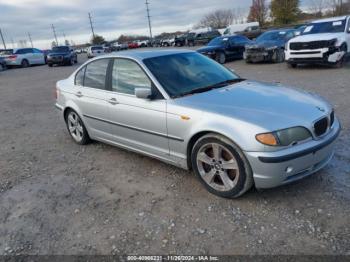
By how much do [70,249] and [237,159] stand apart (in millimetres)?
1816

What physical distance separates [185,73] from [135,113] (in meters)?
0.86

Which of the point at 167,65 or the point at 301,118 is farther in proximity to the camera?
the point at 167,65

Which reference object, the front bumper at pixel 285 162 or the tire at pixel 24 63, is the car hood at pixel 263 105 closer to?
the front bumper at pixel 285 162

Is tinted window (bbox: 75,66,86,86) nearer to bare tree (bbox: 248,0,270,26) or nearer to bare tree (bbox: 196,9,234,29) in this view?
bare tree (bbox: 248,0,270,26)

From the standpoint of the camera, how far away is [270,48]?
14.7 metres

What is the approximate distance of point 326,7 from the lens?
191ft

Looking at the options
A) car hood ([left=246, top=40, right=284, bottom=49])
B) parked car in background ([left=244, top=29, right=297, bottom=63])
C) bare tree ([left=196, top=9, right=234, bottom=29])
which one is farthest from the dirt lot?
bare tree ([left=196, top=9, right=234, bottom=29])

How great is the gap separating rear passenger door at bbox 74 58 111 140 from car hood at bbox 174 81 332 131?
1478 millimetres

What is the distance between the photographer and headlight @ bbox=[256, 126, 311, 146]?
2.88m

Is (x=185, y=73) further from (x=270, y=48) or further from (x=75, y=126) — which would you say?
(x=270, y=48)

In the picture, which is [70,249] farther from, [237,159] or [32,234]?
[237,159]

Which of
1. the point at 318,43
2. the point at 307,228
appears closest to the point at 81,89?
the point at 307,228

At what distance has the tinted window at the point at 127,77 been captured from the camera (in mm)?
3971

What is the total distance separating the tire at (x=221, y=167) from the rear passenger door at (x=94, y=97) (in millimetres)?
1697
